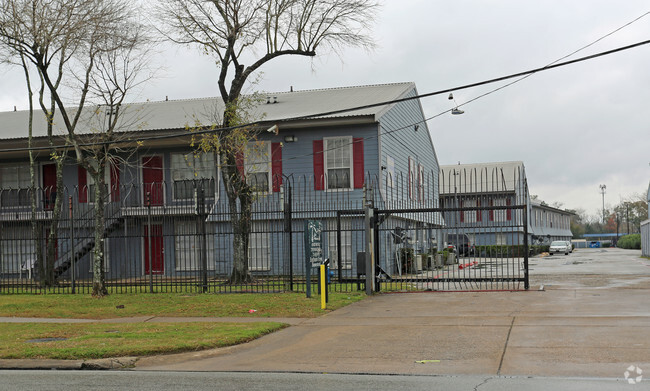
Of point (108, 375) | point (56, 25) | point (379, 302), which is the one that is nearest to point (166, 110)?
point (56, 25)

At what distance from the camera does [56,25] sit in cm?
1870

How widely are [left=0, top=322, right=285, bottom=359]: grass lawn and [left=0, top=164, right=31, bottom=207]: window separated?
59.4ft

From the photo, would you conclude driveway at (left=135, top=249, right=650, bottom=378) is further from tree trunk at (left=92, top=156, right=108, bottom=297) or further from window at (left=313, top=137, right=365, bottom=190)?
window at (left=313, top=137, right=365, bottom=190)

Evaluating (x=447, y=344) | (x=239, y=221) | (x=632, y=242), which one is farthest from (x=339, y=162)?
(x=632, y=242)

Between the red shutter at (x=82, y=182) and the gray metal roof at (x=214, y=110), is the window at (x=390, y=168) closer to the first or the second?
the gray metal roof at (x=214, y=110)

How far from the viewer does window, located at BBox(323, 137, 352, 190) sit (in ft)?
86.4

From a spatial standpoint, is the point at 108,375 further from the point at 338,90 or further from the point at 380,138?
the point at 338,90

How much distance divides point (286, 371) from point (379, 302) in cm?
774

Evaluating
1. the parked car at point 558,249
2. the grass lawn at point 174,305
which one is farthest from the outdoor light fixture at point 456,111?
the parked car at point 558,249

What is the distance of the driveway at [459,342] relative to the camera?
29.3ft

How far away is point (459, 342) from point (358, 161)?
15848 millimetres

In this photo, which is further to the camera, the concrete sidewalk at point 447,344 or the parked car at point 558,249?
the parked car at point 558,249

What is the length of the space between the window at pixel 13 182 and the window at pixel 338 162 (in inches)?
535

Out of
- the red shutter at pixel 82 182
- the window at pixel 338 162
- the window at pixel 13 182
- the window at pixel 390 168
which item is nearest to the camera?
the window at pixel 338 162
